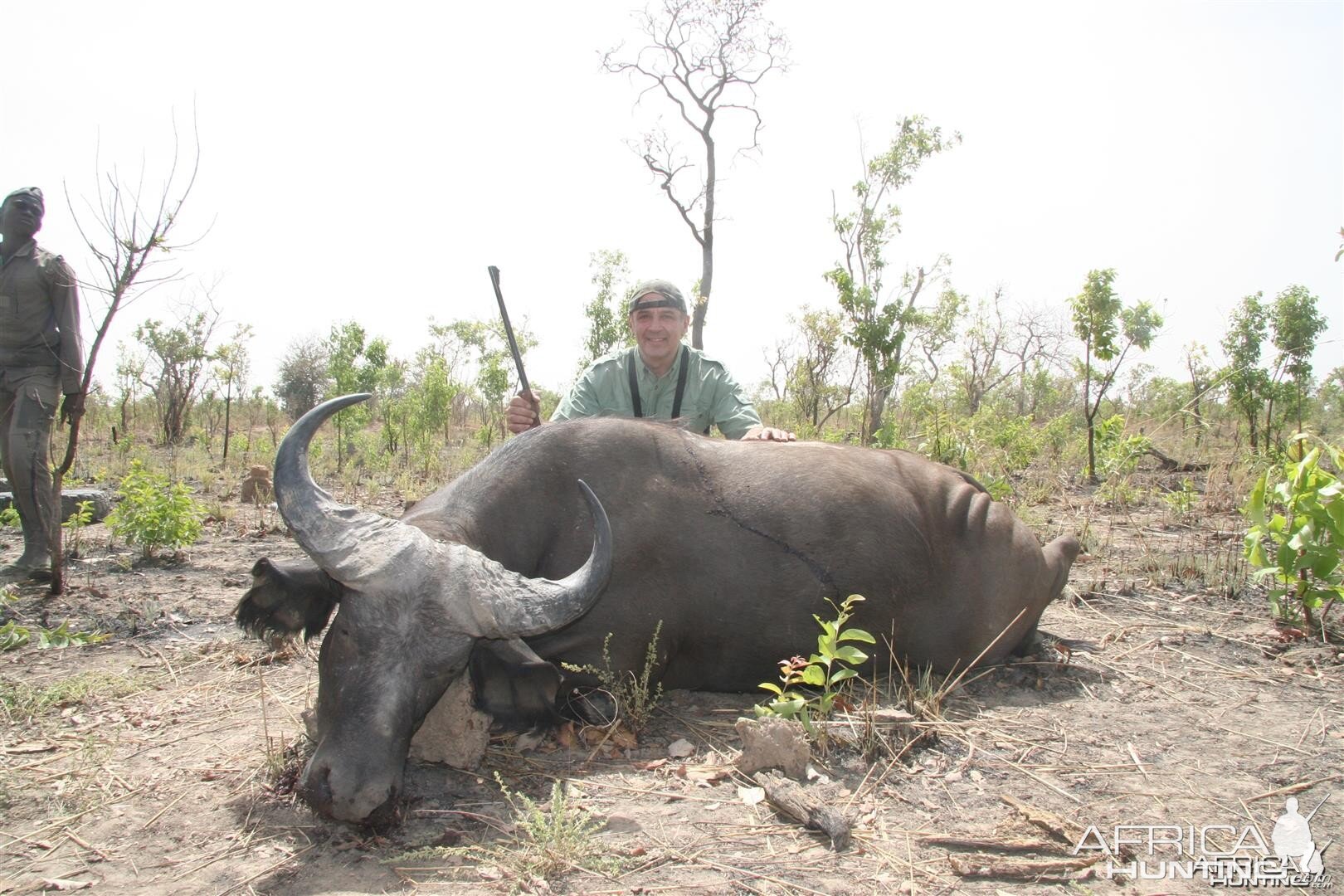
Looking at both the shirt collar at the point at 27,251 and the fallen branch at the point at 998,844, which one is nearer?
the fallen branch at the point at 998,844

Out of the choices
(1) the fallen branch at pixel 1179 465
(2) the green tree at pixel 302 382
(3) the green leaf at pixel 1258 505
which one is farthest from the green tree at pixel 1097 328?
(2) the green tree at pixel 302 382

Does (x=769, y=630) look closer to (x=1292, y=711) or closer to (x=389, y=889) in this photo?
(x=389, y=889)

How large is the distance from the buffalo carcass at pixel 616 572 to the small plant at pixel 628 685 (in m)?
0.06

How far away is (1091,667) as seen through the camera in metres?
4.61

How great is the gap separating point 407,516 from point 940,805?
2558mm

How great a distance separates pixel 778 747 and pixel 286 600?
2.04 meters

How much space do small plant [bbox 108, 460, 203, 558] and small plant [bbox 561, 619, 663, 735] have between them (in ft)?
15.1

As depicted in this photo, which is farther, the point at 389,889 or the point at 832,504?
the point at 832,504

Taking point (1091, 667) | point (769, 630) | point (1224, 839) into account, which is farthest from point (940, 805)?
point (1091, 667)

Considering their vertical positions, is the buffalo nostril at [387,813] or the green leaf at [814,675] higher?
the green leaf at [814,675]

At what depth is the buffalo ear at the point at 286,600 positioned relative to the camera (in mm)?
3287

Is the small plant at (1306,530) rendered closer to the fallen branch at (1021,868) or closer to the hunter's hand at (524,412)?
the fallen branch at (1021,868)

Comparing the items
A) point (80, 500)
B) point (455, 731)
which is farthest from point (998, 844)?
point (80, 500)

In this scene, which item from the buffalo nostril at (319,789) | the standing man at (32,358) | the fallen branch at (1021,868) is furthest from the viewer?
the standing man at (32,358)
